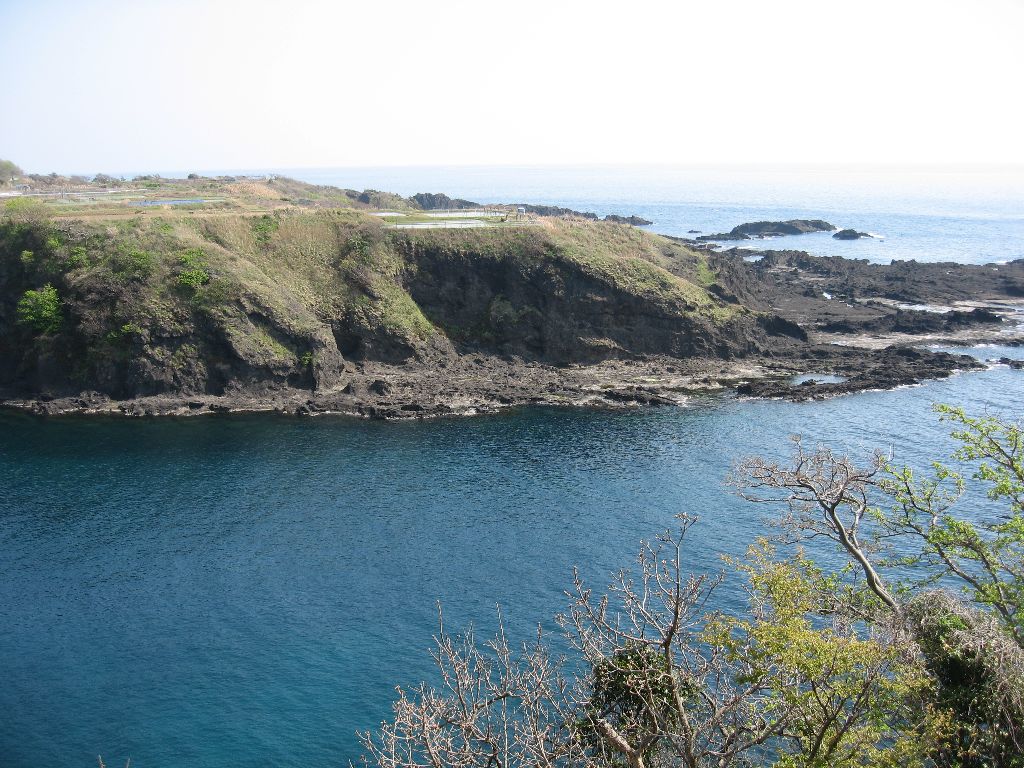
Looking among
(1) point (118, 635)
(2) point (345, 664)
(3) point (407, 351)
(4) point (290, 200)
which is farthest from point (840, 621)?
(4) point (290, 200)

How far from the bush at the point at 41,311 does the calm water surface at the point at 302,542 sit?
11383 mm

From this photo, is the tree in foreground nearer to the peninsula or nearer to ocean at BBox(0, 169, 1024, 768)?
ocean at BBox(0, 169, 1024, 768)

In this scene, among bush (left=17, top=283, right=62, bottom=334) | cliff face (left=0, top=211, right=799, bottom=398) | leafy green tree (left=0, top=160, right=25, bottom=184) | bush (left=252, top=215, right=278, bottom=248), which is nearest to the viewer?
cliff face (left=0, top=211, right=799, bottom=398)

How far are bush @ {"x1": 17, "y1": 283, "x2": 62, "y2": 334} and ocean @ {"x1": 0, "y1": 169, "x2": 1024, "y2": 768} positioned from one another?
431 inches

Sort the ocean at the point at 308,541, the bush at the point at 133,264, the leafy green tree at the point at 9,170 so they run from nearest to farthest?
the ocean at the point at 308,541 < the bush at the point at 133,264 < the leafy green tree at the point at 9,170

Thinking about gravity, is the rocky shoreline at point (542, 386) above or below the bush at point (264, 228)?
below

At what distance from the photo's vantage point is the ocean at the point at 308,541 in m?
36.1

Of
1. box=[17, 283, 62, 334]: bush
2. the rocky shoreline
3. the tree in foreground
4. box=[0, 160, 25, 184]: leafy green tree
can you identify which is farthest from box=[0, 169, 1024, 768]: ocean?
box=[0, 160, 25, 184]: leafy green tree

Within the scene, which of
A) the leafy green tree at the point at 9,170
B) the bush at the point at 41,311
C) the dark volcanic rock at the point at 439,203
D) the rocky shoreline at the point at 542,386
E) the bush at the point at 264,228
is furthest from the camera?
the dark volcanic rock at the point at 439,203

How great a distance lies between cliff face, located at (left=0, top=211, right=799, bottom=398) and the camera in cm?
8075

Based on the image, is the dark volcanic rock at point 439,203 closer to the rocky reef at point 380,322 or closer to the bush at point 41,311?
the rocky reef at point 380,322

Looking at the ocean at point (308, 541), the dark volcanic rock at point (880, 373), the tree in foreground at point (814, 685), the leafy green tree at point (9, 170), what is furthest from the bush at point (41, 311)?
the leafy green tree at point (9, 170)

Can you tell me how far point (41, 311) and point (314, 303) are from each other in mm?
27789

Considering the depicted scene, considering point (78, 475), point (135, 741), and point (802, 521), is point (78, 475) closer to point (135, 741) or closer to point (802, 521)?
point (135, 741)
